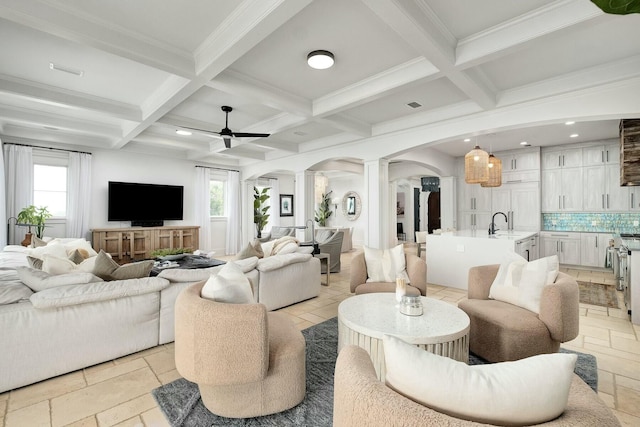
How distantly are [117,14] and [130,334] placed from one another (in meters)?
2.65

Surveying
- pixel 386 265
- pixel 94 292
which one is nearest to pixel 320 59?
pixel 386 265

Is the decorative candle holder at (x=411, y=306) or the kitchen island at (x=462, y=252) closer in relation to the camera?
the decorative candle holder at (x=411, y=306)

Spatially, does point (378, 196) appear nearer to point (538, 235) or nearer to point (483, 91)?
point (483, 91)

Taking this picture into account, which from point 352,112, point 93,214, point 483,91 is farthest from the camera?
point 93,214

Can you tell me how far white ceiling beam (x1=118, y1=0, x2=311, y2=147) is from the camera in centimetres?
229

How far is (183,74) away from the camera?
3238 mm

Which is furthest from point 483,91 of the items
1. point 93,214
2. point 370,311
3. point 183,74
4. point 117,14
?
point 93,214

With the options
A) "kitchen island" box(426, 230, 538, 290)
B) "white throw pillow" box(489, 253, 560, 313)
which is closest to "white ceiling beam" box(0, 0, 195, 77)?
"white throw pillow" box(489, 253, 560, 313)

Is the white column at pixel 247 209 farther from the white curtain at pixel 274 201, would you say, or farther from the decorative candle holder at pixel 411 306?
the decorative candle holder at pixel 411 306

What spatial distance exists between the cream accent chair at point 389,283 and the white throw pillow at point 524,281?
0.75 metres

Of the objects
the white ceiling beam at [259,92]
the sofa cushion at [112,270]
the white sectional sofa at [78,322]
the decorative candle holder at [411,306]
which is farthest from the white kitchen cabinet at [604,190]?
the sofa cushion at [112,270]

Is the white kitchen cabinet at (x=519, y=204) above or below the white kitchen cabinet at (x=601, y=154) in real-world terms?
below

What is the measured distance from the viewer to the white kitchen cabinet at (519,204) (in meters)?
7.02

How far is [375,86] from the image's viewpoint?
12.3 feet
